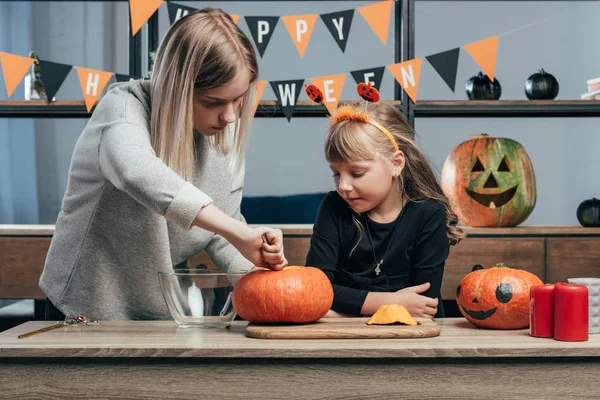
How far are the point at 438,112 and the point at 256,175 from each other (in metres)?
1.85

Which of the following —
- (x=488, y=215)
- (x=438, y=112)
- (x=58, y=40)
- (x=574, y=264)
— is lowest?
(x=574, y=264)

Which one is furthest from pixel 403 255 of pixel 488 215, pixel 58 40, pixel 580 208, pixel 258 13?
pixel 58 40

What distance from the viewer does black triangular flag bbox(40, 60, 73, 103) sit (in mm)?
2725

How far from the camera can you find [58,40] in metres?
4.91

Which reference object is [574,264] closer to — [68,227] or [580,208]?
[580,208]

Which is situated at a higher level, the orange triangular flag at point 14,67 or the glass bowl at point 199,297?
the orange triangular flag at point 14,67

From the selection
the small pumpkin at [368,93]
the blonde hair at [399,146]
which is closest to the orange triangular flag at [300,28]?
the blonde hair at [399,146]

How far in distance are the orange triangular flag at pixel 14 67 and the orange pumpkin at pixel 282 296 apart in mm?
1870

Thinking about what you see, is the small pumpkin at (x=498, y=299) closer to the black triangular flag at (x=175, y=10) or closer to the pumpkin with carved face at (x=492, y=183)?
the pumpkin with carved face at (x=492, y=183)

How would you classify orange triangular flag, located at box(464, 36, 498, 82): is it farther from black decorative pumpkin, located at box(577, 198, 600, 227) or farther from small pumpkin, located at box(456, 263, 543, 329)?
small pumpkin, located at box(456, 263, 543, 329)

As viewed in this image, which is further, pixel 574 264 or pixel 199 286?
pixel 574 264

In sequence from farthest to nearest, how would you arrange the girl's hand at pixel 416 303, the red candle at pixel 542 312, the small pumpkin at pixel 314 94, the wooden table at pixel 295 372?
the small pumpkin at pixel 314 94
the girl's hand at pixel 416 303
the red candle at pixel 542 312
the wooden table at pixel 295 372

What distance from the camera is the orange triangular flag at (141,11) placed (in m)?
2.69

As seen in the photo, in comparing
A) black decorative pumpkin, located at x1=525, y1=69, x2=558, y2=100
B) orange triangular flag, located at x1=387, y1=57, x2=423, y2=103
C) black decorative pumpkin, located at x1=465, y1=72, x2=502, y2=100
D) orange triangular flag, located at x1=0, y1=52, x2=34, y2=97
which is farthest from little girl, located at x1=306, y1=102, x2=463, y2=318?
orange triangular flag, located at x1=0, y1=52, x2=34, y2=97
